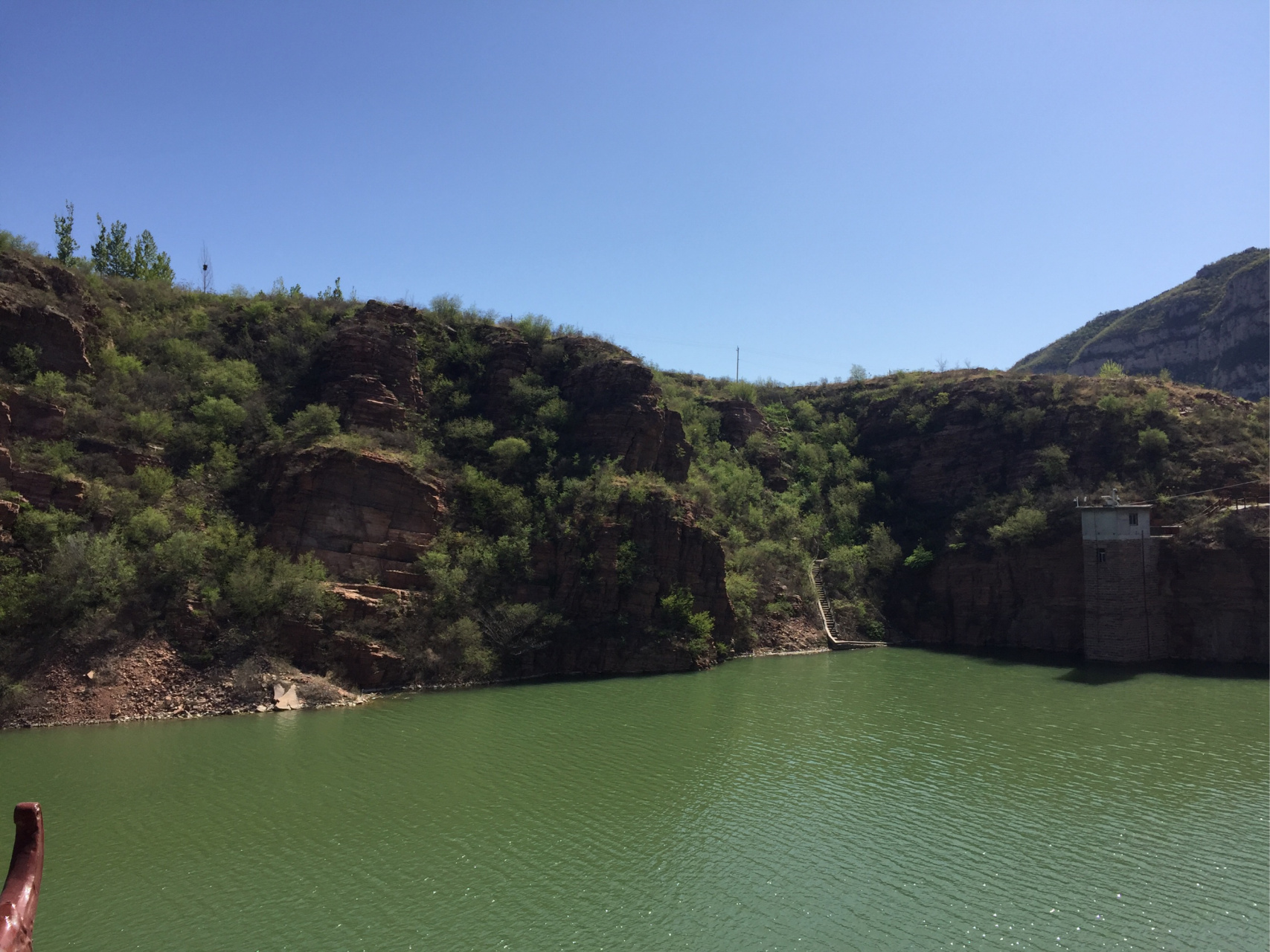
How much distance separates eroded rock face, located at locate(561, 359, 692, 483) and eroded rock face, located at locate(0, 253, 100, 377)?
68.8 feet

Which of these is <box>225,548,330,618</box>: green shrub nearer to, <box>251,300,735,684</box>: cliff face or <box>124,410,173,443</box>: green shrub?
<box>251,300,735,684</box>: cliff face

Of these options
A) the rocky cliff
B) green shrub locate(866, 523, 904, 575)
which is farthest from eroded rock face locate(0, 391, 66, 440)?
the rocky cliff

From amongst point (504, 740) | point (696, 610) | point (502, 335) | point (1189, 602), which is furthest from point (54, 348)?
point (1189, 602)

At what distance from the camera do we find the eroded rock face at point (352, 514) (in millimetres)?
29453

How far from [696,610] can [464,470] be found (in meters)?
12.0

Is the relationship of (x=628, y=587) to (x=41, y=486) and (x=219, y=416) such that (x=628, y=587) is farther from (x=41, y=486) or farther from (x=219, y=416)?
(x=41, y=486)

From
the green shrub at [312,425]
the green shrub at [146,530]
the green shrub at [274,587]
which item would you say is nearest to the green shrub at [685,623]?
the green shrub at [274,587]

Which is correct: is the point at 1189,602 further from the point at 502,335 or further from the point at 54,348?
the point at 54,348

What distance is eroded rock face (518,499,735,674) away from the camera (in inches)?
1240

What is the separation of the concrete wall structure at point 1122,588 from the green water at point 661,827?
6932mm

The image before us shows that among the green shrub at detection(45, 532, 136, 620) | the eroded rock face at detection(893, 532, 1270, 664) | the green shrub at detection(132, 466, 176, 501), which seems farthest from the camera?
the eroded rock face at detection(893, 532, 1270, 664)

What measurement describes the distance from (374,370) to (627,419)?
473 inches

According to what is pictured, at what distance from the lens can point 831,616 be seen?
39.7 m

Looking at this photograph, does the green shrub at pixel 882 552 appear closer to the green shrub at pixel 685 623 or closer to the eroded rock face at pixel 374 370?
the green shrub at pixel 685 623
